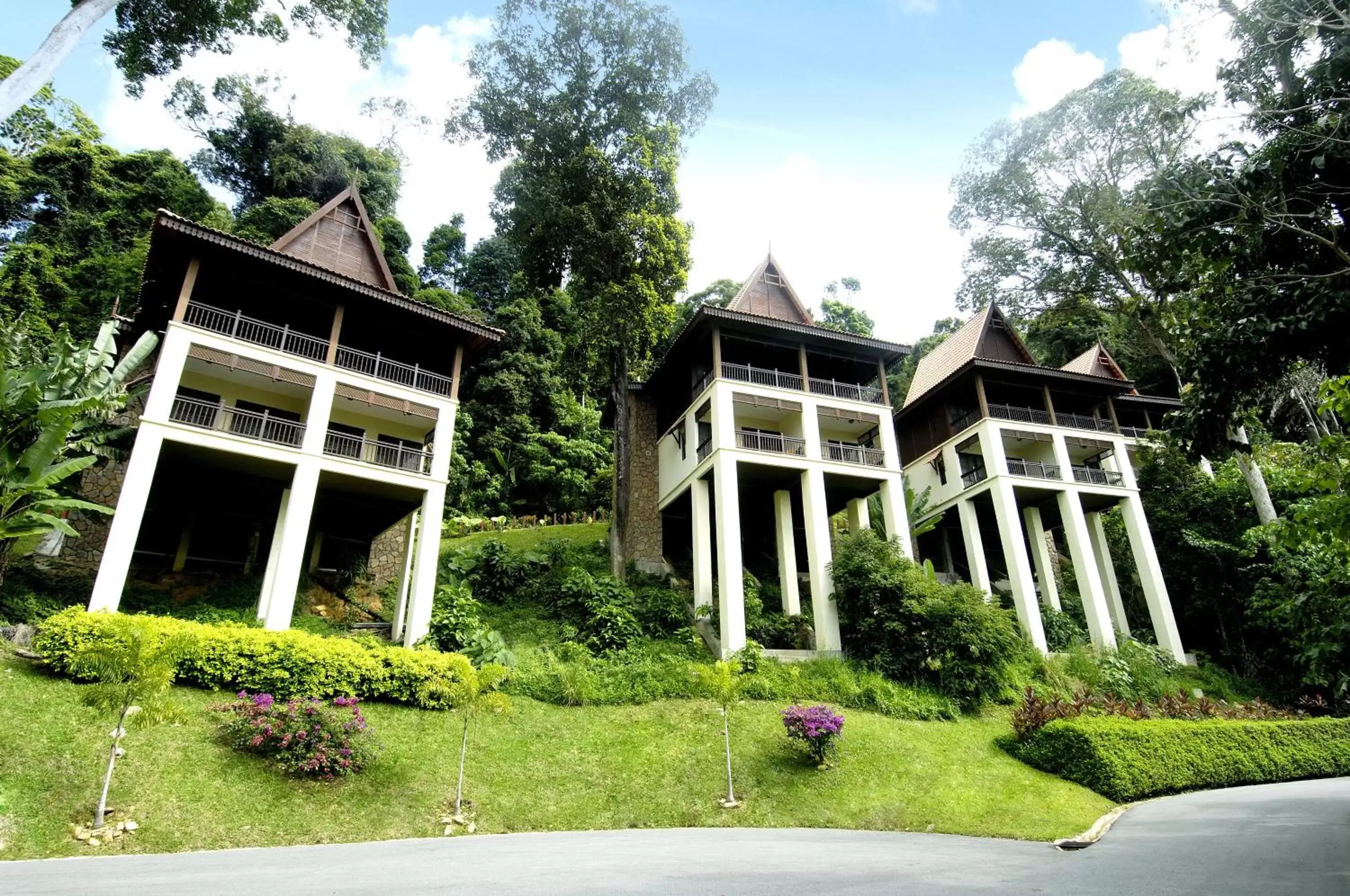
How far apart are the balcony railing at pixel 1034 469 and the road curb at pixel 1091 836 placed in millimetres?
13702

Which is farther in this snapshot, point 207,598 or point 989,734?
point 207,598

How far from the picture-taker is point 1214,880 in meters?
5.59

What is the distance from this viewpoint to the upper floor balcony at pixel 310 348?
15.9 metres

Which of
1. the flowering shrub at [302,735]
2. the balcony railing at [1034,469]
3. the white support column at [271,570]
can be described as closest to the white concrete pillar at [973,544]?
the balcony railing at [1034,469]

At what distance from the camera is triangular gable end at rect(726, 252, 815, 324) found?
22.8m

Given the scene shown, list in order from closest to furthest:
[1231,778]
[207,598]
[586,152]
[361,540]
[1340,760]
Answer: [1231,778], [1340,760], [207,598], [361,540], [586,152]

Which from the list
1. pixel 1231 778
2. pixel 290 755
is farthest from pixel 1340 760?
pixel 290 755

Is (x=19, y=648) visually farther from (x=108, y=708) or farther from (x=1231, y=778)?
(x=1231, y=778)

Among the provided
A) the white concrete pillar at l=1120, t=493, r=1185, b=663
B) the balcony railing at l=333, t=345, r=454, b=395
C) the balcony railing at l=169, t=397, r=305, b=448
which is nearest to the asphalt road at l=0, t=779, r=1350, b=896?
the balcony railing at l=169, t=397, r=305, b=448

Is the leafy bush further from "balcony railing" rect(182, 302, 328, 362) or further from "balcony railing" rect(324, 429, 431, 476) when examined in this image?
"balcony railing" rect(182, 302, 328, 362)

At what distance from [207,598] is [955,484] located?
73.4ft

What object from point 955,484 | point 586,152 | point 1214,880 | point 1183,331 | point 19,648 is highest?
point 586,152

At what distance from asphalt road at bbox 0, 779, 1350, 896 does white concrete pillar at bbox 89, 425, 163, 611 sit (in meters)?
7.26

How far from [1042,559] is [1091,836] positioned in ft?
53.0
